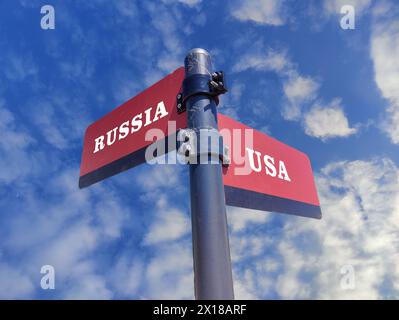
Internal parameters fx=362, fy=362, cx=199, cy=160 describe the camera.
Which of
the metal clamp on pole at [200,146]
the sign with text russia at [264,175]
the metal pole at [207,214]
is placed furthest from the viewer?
→ the sign with text russia at [264,175]

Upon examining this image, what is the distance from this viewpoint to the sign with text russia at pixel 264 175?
269 centimetres

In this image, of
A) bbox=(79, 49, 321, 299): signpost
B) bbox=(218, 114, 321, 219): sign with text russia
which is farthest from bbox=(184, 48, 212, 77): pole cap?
bbox=(218, 114, 321, 219): sign with text russia

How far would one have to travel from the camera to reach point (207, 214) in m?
2.04

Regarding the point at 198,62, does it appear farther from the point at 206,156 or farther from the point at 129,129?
the point at 129,129

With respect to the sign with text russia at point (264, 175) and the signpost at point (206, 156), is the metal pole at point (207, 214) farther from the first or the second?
the sign with text russia at point (264, 175)

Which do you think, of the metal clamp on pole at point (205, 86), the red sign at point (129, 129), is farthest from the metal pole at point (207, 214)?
the red sign at point (129, 129)

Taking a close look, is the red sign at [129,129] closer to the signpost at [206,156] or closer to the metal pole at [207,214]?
the signpost at [206,156]

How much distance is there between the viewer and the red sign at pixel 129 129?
275cm

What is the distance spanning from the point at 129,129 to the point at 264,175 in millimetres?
1186

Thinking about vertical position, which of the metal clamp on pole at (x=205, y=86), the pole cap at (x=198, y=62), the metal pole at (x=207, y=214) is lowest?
the metal pole at (x=207, y=214)

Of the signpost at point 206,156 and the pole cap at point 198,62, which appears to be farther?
the pole cap at point 198,62

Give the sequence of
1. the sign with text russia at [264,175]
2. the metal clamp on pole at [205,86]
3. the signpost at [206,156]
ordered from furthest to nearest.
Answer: the sign with text russia at [264,175], the metal clamp on pole at [205,86], the signpost at [206,156]

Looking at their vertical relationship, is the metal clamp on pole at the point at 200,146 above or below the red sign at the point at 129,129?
below
